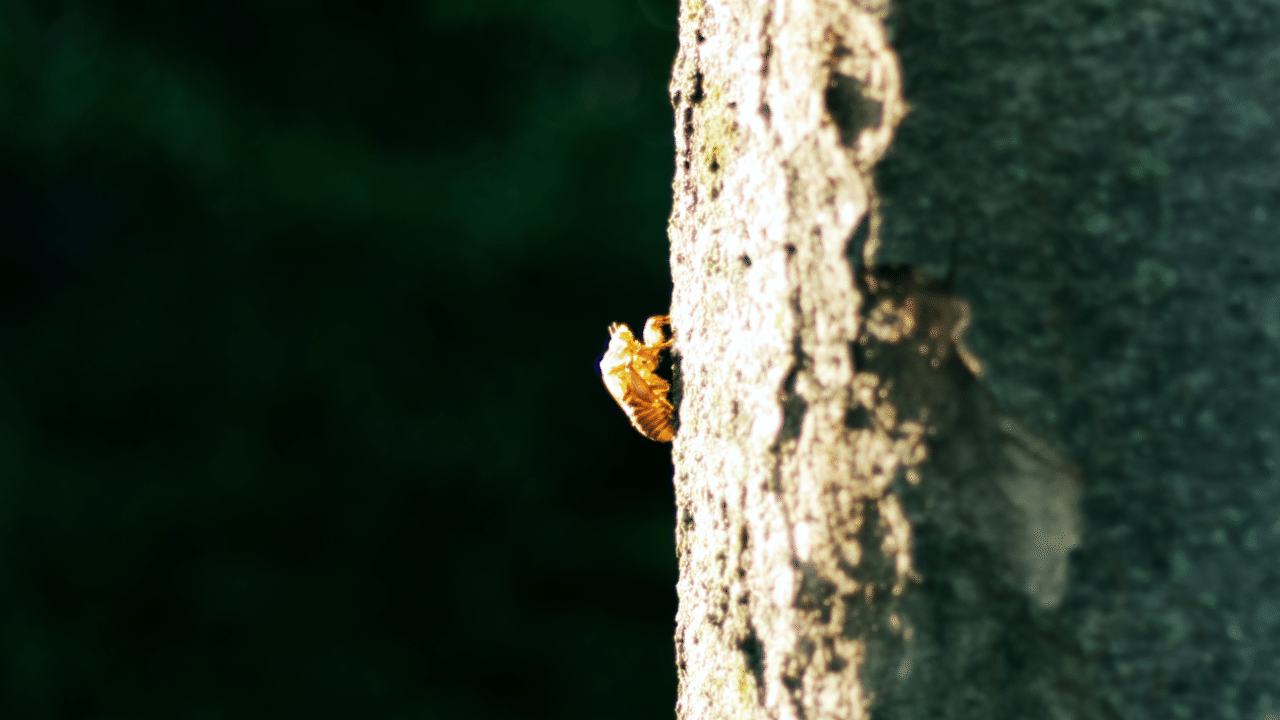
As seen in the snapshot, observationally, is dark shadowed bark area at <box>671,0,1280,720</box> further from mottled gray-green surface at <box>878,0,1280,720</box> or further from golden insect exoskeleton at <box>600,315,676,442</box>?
golden insect exoskeleton at <box>600,315,676,442</box>

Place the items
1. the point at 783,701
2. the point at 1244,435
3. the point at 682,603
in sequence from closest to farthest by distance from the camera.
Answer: the point at 1244,435 < the point at 783,701 < the point at 682,603

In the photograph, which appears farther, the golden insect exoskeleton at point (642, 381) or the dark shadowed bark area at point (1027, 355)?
the golden insect exoskeleton at point (642, 381)

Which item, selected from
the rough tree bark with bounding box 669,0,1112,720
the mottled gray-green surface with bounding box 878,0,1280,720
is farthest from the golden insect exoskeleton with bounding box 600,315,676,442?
the mottled gray-green surface with bounding box 878,0,1280,720

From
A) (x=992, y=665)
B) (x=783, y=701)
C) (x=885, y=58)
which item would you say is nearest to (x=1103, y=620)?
(x=992, y=665)

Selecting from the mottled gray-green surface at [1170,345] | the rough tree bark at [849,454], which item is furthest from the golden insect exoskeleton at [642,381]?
the mottled gray-green surface at [1170,345]

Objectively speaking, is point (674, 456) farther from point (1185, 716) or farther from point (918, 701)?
point (1185, 716)

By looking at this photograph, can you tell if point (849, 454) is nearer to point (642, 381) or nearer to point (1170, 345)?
point (1170, 345)

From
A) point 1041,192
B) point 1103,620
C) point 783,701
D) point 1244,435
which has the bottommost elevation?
point 783,701

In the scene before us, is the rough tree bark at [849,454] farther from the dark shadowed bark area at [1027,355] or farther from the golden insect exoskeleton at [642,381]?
the golden insect exoskeleton at [642,381]
